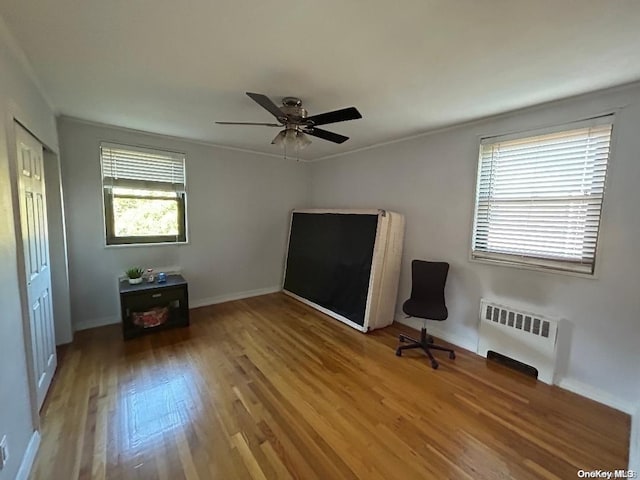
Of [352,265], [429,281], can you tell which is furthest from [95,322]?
[429,281]

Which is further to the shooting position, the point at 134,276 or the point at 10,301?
the point at 134,276

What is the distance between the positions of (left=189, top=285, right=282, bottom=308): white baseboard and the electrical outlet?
8.97 ft

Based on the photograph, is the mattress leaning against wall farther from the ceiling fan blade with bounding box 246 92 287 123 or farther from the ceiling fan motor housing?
the ceiling fan blade with bounding box 246 92 287 123

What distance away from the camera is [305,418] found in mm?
1935

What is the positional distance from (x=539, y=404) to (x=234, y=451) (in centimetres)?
230

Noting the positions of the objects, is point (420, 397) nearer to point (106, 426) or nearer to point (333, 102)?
point (106, 426)

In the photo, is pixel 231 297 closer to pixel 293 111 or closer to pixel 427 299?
pixel 427 299

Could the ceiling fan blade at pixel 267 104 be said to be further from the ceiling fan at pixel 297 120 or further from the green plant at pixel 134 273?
the green plant at pixel 134 273

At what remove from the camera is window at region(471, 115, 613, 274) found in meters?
2.18

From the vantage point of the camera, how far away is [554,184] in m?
2.36

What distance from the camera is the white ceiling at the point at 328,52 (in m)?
1.28

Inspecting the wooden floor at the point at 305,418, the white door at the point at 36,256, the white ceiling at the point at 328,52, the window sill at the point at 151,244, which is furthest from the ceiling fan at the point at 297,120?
the window sill at the point at 151,244

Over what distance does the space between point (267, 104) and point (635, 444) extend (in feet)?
10.6

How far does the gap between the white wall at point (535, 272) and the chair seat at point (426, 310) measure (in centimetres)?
42
